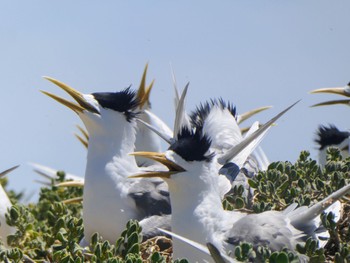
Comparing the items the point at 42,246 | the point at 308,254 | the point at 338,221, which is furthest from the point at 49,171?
the point at 308,254

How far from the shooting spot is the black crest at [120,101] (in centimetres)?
827

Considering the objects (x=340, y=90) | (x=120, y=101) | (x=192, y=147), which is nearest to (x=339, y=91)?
(x=340, y=90)

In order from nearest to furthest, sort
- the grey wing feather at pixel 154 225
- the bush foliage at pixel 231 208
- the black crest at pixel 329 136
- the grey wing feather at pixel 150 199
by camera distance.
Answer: the bush foliage at pixel 231 208
the grey wing feather at pixel 154 225
the grey wing feather at pixel 150 199
the black crest at pixel 329 136

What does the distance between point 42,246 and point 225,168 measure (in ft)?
4.52

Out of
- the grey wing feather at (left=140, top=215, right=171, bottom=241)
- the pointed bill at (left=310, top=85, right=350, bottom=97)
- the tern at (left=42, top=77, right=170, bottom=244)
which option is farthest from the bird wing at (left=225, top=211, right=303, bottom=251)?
the pointed bill at (left=310, top=85, right=350, bottom=97)

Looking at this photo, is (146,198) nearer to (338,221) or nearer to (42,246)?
(42,246)

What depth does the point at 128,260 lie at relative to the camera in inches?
221

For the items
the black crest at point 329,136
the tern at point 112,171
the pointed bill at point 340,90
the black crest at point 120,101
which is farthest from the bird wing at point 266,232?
the black crest at point 329,136

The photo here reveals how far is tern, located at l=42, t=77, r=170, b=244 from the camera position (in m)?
7.73

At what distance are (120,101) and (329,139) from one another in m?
3.66

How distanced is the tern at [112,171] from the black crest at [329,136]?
343 centimetres

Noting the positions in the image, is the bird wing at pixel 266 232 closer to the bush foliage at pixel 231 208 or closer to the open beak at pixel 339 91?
the bush foliage at pixel 231 208

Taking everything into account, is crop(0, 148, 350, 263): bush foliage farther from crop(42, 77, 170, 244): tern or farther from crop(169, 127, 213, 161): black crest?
crop(169, 127, 213, 161): black crest

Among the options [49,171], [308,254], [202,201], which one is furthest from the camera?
[49,171]
